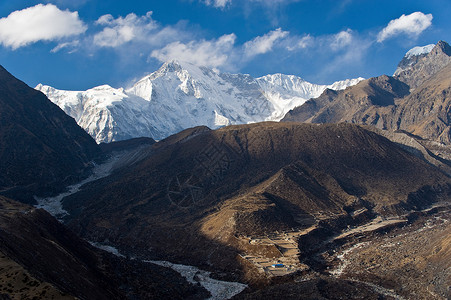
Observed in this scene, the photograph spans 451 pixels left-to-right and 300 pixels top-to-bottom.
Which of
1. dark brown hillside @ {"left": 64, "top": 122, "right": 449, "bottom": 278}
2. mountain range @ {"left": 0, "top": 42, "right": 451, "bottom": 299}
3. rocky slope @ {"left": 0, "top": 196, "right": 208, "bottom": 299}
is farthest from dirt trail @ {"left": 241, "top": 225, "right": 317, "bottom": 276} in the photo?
rocky slope @ {"left": 0, "top": 196, "right": 208, "bottom": 299}

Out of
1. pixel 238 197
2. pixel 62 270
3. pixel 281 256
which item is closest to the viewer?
pixel 62 270

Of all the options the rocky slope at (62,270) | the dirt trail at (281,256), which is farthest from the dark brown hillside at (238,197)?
the rocky slope at (62,270)

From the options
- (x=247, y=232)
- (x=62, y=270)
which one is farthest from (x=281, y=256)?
(x=62, y=270)

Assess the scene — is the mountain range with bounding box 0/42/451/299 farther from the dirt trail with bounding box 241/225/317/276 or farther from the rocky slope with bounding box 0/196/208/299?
the dirt trail with bounding box 241/225/317/276

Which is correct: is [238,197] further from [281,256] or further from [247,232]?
[281,256]

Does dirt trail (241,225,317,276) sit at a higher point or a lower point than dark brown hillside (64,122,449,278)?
lower

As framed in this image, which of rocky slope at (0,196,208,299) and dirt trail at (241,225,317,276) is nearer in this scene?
rocky slope at (0,196,208,299)

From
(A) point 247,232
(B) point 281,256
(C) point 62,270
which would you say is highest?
(C) point 62,270

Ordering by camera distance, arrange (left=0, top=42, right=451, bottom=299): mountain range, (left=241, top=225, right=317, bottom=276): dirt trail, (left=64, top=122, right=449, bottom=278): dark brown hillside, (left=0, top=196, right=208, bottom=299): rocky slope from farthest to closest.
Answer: (left=64, top=122, right=449, bottom=278): dark brown hillside, (left=241, top=225, right=317, bottom=276): dirt trail, (left=0, top=42, right=451, bottom=299): mountain range, (left=0, top=196, right=208, bottom=299): rocky slope

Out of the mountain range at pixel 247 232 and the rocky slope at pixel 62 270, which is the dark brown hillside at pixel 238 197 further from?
the rocky slope at pixel 62 270

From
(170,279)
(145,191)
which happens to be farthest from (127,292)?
(145,191)
